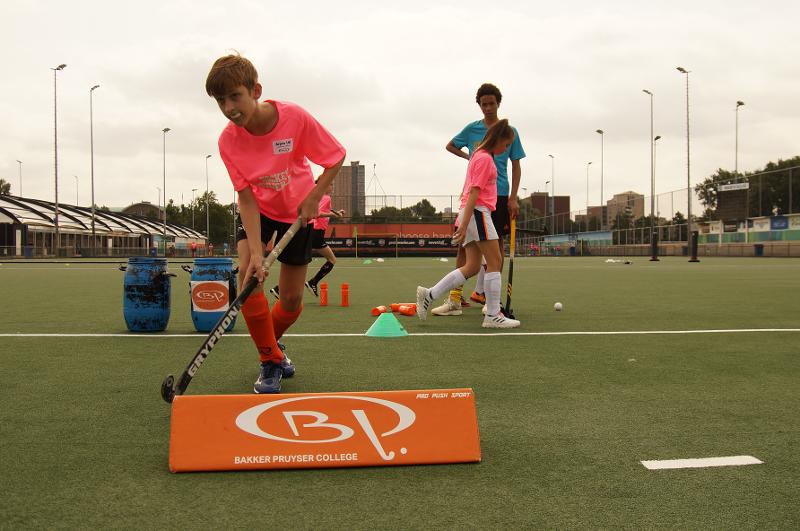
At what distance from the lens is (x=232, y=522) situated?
2057 mm

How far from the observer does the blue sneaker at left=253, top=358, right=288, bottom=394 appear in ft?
12.3

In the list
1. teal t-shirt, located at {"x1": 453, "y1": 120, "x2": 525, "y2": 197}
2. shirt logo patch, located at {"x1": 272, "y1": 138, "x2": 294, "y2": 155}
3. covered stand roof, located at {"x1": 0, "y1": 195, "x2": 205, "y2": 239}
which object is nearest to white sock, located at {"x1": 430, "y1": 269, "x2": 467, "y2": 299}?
teal t-shirt, located at {"x1": 453, "y1": 120, "x2": 525, "y2": 197}

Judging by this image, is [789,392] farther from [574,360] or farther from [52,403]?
[52,403]

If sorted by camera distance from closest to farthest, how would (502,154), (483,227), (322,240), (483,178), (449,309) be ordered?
1. (483,178)
2. (483,227)
3. (502,154)
4. (449,309)
5. (322,240)

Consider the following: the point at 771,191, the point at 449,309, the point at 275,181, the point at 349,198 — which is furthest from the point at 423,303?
the point at 349,198

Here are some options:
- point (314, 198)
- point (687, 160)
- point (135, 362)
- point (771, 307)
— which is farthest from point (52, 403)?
point (687, 160)

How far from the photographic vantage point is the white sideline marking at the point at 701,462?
8.34 ft

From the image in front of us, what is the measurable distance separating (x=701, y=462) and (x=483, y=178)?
419 centimetres

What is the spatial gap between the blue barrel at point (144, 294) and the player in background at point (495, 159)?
318 centimetres

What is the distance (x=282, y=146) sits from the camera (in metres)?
3.68

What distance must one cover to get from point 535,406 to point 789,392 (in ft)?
4.98

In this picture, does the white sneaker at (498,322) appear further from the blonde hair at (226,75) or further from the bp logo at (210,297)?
the blonde hair at (226,75)

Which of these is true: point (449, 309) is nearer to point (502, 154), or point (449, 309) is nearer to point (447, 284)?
point (447, 284)

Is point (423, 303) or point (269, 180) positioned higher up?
point (269, 180)
